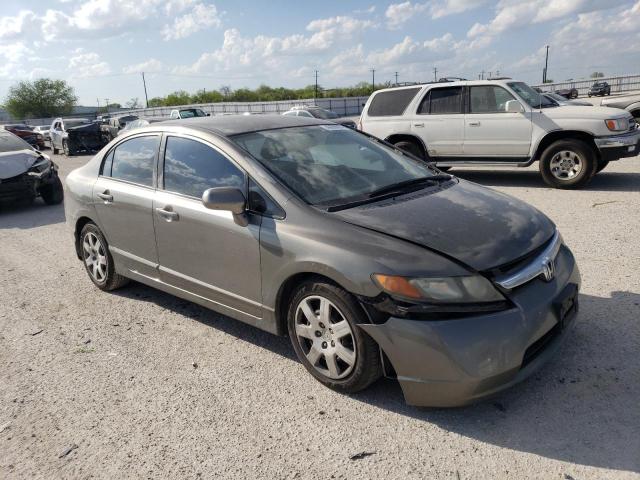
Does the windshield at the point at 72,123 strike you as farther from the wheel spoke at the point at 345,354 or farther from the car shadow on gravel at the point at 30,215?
the wheel spoke at the point at 345,354

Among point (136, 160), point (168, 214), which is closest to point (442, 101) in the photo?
point (136, 160)

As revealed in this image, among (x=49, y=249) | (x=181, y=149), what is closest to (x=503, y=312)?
(x=181, y=149)

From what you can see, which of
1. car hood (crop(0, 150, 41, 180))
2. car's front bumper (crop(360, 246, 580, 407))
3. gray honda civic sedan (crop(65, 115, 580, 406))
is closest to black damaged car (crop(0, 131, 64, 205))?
car hood (crop(0, 150, 41, 180))

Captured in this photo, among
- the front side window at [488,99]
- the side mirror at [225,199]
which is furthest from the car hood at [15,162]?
the front side window at [488,99]

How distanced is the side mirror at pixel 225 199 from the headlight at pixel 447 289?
1.16 metres

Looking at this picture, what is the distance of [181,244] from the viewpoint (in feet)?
13.0

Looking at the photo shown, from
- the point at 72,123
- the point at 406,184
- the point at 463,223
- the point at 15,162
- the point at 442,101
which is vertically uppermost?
the point at 442,101

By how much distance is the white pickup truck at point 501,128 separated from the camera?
849 cm

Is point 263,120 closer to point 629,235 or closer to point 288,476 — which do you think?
point 288,476

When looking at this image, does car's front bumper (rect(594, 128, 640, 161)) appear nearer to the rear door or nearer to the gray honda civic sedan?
the rear door

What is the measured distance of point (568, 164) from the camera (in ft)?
28.7

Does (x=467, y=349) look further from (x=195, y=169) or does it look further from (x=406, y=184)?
(x=195, y=169)

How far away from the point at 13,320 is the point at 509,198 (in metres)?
4.31

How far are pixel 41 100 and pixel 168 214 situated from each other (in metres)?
105
